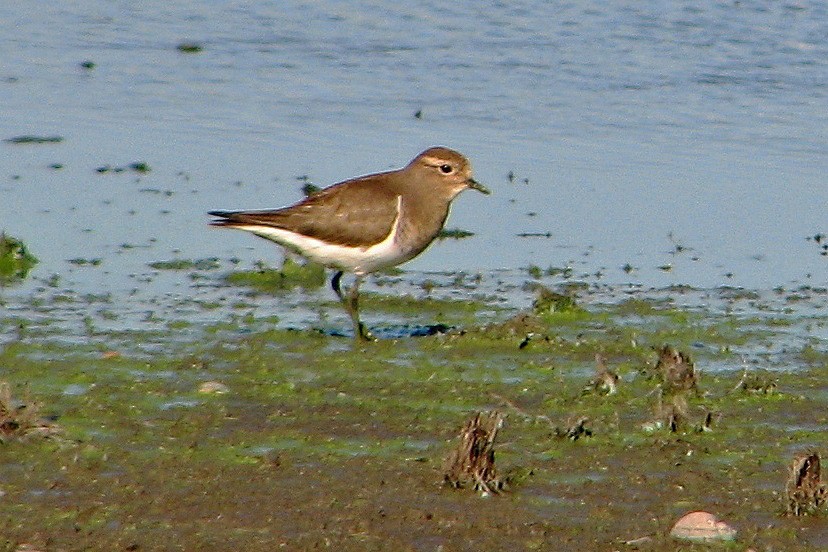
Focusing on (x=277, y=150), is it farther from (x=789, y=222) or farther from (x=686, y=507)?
(x=686, y=507)

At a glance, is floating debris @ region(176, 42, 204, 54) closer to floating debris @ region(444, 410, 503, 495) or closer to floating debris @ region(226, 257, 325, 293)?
floating debris @ region(226, 257, 325, 293)

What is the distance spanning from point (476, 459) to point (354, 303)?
118 inches

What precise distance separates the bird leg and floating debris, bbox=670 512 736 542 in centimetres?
314

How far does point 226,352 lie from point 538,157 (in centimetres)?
492

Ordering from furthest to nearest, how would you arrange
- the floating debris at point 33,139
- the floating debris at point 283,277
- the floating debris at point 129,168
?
the floating debris at point 33,139, the floating debris at point 129,168, the floating debris at point 283,277

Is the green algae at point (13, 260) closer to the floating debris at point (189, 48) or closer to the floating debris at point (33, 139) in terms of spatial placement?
the floating debris at point (33, 139)

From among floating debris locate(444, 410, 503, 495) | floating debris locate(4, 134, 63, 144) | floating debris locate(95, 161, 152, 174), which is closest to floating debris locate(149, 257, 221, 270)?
floating debris locate(95, 161, 152, 174)

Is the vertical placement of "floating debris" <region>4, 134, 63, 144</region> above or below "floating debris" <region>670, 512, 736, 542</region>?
above

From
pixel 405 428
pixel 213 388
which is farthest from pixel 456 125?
pixel 405 428

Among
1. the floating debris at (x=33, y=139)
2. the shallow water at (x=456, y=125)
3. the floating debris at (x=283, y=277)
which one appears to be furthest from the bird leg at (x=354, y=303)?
the floating debris at (x=33, y=139)

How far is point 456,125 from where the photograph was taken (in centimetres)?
1398

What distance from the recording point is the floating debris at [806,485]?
654cm

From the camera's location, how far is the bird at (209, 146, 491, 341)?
976cm

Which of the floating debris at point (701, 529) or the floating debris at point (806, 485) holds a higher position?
the floating debris at point (806, 485)
